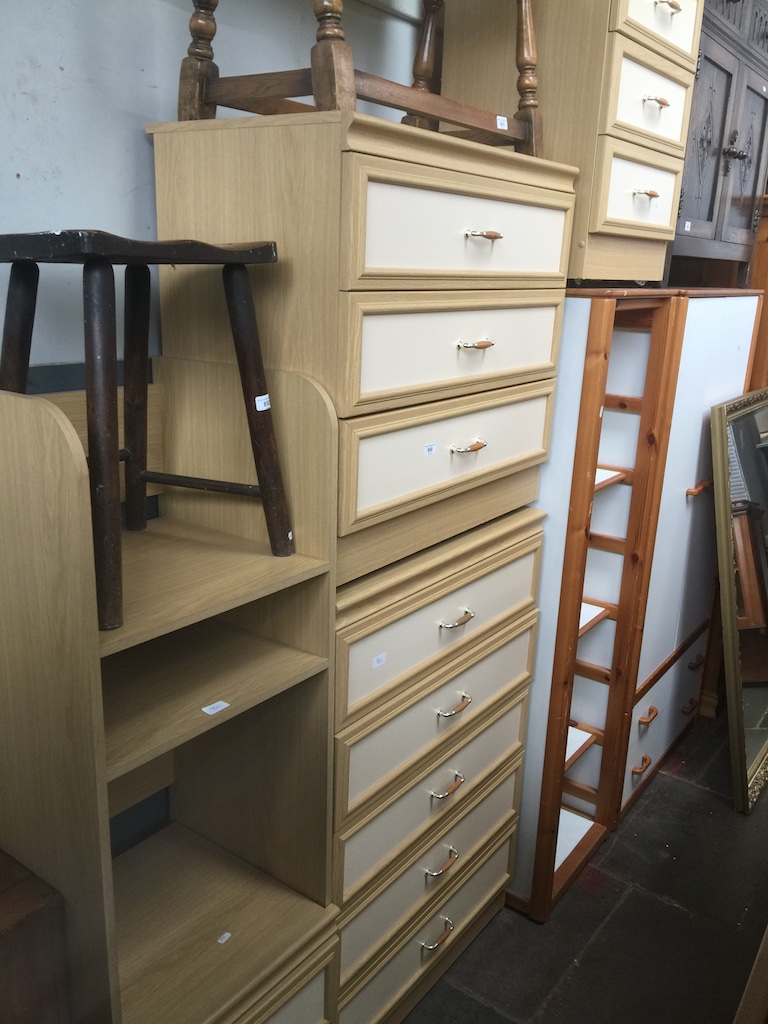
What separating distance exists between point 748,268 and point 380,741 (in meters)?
2.10

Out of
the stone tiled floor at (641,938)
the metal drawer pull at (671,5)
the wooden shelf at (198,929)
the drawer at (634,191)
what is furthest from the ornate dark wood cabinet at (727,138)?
the wooden shelf at (198,929)

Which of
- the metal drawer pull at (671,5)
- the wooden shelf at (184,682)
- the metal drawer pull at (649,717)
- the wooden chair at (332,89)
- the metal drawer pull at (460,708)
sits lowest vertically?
the metal drawer pull at (649,717)

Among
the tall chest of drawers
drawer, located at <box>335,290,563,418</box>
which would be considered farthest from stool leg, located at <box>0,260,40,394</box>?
drawer, located at <box>335,290,563,418</box>

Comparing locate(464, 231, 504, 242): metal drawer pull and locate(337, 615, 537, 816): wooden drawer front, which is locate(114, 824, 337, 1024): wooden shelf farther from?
locate(464, 231, 504, 242): metal drawer pull

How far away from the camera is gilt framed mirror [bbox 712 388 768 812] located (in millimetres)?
2514

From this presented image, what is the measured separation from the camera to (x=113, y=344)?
105 centimetres

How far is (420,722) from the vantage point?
5.45 feet

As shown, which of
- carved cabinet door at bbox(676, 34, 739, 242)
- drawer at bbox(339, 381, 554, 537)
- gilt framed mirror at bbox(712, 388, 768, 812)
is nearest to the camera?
drawer at bbox(339, 381, 554, 537)

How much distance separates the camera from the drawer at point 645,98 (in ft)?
5.59

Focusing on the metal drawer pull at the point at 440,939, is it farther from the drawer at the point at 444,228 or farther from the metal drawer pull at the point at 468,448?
the drawer at the point at 444,228

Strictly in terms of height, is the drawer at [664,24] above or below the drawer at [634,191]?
above

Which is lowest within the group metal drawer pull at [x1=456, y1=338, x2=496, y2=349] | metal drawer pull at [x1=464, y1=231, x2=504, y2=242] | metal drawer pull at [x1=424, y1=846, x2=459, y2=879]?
metal drawer pull at [x1=424, y1=846, x2=459, y2=879]

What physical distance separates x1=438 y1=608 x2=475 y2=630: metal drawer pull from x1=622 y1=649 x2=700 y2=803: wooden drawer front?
3.36 ft

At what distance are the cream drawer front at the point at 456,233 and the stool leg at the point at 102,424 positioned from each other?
396 mm
